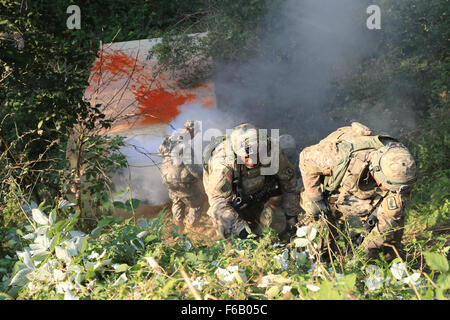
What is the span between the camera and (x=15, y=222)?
12.1ft

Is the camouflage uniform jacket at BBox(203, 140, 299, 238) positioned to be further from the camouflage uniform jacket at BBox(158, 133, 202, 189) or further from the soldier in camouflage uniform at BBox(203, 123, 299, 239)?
the camouflage uniform jacket at BBox(158, 133, 202, 189)

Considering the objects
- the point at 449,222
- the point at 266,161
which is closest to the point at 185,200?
the point at 266,161

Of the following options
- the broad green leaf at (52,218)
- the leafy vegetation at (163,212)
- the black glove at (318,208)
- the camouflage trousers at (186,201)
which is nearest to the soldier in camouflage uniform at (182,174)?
the camouflage trousers at (186,201)

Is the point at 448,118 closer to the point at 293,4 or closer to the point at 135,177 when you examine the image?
the point at 293,4

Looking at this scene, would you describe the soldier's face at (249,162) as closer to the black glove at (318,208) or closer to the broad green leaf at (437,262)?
the black glove at (318,208)

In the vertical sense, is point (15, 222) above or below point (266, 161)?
below

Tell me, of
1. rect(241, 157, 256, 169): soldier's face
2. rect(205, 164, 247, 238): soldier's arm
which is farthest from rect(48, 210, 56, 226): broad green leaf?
rect(241, 157, 256, 169): soldier's face

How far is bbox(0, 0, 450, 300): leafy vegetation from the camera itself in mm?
1905

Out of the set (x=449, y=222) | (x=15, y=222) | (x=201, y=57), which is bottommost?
(x=449, y=222)

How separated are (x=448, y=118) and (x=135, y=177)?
463 centimetres

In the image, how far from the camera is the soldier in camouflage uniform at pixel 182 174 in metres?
5.98

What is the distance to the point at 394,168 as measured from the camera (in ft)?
12.0

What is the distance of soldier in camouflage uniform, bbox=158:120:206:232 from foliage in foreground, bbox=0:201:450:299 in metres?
3.54
